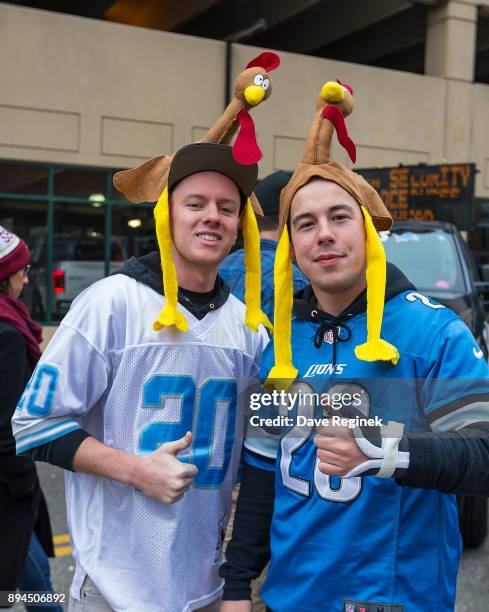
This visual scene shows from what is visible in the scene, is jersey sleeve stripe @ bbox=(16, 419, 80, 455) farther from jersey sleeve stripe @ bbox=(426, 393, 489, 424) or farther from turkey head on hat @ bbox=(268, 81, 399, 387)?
jersey sleeve stripe @ bbox=(426, 393, 489, 424)

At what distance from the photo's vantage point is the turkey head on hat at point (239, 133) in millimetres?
→ 2260

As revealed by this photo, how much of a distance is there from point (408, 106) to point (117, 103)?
6582 millimetres

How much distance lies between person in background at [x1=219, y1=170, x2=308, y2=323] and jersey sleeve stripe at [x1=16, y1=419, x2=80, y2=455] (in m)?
1.19

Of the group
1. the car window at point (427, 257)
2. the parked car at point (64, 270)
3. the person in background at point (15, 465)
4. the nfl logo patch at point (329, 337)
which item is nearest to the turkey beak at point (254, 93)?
the nfl logo patch at point (329, 337)

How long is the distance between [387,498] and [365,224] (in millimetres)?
786

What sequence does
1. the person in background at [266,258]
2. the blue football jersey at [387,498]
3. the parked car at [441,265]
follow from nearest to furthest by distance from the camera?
1. the blue football jersey at [387,498]
2. the person in background at [266,258]
3. the parked car at [441,265]

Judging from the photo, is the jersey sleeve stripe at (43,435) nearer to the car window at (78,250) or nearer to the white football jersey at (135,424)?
the white football jersey at (135,424)

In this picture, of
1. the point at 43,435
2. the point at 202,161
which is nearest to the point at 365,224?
the point at 202,161

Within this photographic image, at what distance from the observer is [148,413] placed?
222 centimetres

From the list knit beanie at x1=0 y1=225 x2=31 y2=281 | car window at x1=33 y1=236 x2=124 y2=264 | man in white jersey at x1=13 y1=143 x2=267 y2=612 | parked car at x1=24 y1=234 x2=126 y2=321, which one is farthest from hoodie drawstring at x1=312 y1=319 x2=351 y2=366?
car window at x1=33 y1=236 x2=124 y2=264

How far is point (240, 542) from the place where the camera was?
2236 mm

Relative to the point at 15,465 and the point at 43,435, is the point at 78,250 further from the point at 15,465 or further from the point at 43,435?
the point at 43,435

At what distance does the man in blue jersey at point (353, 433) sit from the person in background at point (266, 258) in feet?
2.77

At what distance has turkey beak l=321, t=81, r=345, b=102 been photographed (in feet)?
7.54
